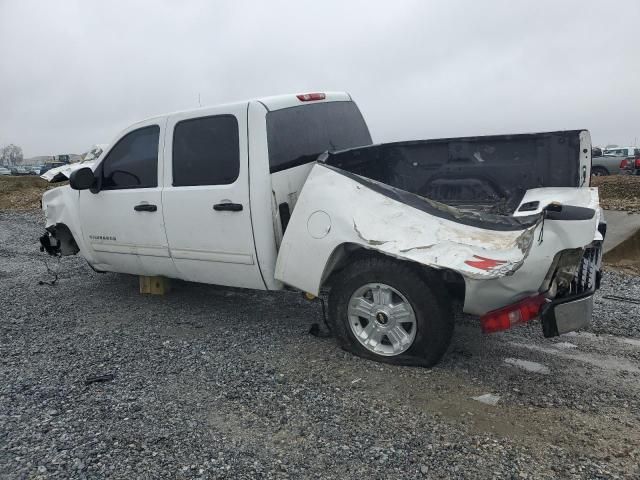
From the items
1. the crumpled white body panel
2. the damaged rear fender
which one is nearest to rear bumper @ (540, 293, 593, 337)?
the crumpled white body panel

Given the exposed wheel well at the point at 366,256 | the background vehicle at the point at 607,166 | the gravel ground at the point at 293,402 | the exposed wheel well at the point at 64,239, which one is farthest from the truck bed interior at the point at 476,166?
the background vehicle at the point at 607,166

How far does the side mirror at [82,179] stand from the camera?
16.7 feet

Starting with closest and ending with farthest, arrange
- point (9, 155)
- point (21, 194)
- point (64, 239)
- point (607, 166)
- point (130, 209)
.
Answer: point (130, 209) < point (64, 239) < point (21, 194) < point (607, 166) < point (9, 155)

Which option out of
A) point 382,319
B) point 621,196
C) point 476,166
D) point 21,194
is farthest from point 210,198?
point 21,194

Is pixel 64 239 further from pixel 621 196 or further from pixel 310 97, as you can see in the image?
pixel 621 196

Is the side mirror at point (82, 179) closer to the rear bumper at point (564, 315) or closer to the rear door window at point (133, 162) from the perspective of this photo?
the rear door window at point (133, 162)

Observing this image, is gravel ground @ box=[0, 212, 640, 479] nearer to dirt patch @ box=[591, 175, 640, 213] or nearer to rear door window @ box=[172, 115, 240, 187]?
rear door window @ box=[172, 115, 240, 187]

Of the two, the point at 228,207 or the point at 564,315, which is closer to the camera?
the point at 564,315

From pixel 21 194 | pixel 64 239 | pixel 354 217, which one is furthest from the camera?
pixel 21 194

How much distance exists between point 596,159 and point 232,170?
25.1m

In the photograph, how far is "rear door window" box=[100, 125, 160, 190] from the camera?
192 inches

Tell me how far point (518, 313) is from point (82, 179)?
419 centimetres

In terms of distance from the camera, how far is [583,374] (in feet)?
12.1

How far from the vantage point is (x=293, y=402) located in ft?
10.9
